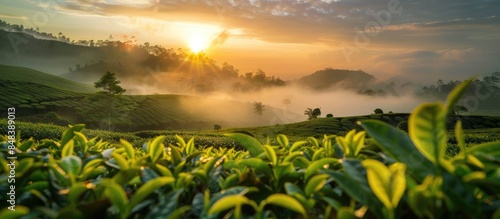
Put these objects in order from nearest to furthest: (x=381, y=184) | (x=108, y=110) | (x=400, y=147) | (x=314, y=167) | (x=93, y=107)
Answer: (x=381, y=184)
(x=400, y=147)
(x=314, y=167)
(x=108, y=110)
(x=93, y=107)

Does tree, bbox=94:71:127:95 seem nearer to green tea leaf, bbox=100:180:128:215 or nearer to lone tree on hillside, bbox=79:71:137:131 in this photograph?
lone tree on hillside, bbox=79:71:137:131

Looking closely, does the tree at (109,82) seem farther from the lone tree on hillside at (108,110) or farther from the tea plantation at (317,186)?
the tea plantation at (317,186)

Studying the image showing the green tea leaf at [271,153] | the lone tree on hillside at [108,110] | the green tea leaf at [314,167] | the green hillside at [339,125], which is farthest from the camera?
the lone tree on hillside at [108,110]

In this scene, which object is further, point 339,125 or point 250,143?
point 339,125

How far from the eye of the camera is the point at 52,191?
1.26 m

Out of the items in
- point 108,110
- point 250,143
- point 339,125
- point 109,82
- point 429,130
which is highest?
point 109,82

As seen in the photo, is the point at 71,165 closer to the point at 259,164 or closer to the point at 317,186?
the point at 259,164

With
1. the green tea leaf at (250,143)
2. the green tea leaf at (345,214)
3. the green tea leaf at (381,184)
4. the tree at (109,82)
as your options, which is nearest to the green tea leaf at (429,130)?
the green tea leaf at (381,184)

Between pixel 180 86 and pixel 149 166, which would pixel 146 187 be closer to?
pixel 149 166

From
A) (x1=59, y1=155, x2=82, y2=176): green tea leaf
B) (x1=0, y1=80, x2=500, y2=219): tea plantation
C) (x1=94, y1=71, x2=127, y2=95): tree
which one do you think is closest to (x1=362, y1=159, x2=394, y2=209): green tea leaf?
(x1=0, y1=80, x2=500, y2=219): tea plantation

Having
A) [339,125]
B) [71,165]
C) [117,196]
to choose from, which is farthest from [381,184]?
[339,125]

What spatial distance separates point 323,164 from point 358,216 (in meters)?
0.42

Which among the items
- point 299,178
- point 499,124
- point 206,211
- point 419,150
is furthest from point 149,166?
point 499,124

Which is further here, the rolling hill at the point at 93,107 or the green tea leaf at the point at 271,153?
the rolling hill at the point at 93,107
